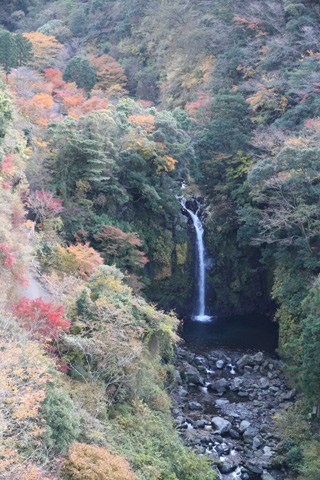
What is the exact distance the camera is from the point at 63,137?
20047 mm

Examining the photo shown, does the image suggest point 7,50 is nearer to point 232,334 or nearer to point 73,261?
point 73,261

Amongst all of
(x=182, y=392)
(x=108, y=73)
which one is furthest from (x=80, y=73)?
(x=182, y=392)

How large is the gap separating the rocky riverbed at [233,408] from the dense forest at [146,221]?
828mm

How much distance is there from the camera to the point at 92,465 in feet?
25.9

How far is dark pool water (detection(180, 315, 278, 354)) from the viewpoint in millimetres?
21953

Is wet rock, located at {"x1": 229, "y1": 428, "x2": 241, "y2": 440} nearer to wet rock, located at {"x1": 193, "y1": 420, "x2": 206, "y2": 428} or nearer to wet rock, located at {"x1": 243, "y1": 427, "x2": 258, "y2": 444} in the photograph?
wet rock, located at {"x1": 243, "y1": 427, "x2": 258, "y2": 444}

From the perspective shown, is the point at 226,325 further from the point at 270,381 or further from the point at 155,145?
the point at 155,145

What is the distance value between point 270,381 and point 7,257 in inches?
518

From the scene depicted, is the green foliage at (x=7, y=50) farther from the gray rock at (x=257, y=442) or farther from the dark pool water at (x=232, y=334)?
the gray rock at (x=257, y=442)

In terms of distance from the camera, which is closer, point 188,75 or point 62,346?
point 62,346

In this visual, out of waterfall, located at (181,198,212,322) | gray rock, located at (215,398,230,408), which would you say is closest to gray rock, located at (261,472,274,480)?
gray rock, located at (215,398,230,408)

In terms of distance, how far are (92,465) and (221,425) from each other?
329 inches

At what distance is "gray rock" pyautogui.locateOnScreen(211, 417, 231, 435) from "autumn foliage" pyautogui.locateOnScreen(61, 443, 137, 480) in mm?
7176

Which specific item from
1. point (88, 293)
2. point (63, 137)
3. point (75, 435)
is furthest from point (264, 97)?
point (75, 435)
